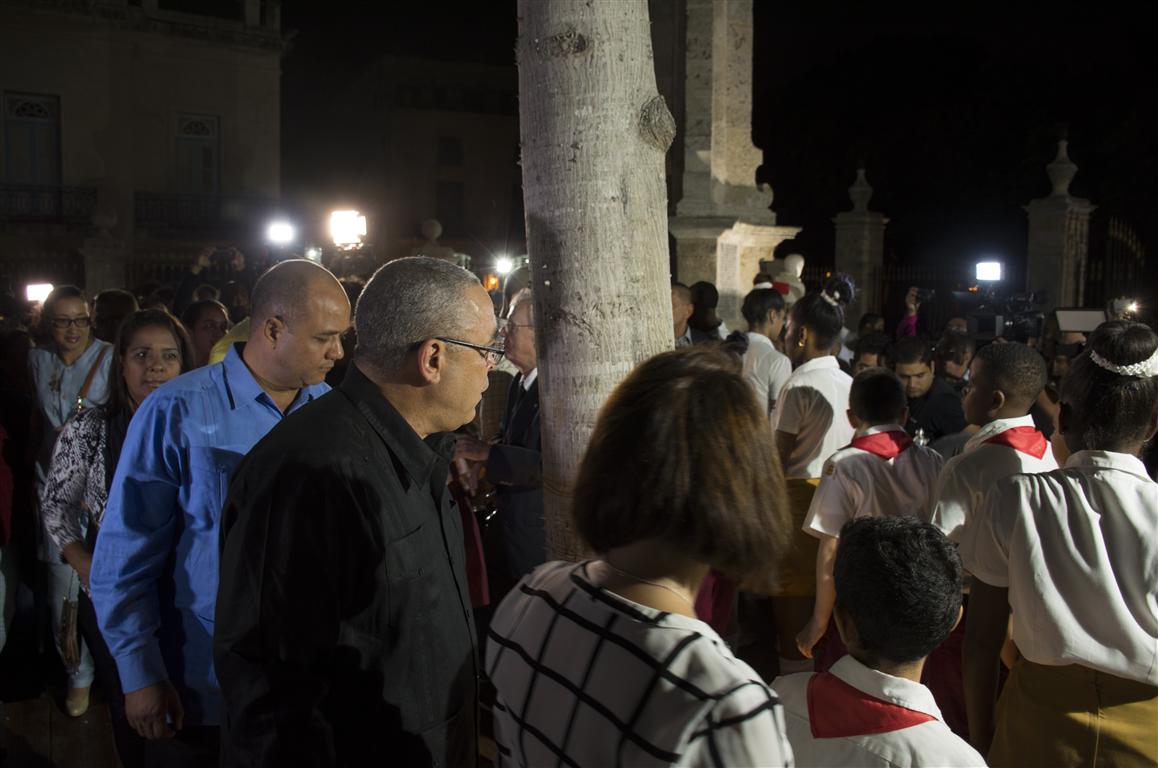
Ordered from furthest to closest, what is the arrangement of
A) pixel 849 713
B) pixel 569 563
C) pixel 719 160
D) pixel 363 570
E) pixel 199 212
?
pixel 199 212 < pixel 719 160 < pixel 849 713 < pixel 363 570 < pixel 569 563

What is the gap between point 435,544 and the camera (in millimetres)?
2180

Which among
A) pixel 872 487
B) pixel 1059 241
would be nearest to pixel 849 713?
pixel 872 487

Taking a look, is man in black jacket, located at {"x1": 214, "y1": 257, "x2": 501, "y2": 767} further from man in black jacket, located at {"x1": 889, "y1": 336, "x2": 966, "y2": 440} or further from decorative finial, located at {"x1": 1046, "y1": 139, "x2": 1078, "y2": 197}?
decorative finial, located at {"x1": 1046, "y1": 139, "x2": 1078, "y2": 197}

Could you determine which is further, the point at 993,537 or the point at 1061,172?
the point at 1061,172

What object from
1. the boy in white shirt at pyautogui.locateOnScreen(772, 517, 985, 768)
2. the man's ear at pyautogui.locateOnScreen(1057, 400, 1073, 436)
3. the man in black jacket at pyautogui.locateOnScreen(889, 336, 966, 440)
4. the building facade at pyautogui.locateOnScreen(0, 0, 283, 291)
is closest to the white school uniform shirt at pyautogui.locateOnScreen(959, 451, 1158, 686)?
the man's ear at pyautogui.locateOnScreen(1057, 400, 1073, 436)

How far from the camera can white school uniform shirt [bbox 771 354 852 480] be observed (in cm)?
511

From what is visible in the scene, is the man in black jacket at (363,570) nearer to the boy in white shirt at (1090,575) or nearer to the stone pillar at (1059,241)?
the boy in white shirt at (1090,575)

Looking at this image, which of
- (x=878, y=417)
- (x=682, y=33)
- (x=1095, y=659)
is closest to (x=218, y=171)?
(x=682, y=33)

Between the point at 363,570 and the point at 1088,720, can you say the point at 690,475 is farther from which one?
the point at 1088,720

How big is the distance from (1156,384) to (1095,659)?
77 cm

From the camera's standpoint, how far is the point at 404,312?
228cm

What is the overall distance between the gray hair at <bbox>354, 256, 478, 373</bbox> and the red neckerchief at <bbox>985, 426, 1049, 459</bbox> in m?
2.18

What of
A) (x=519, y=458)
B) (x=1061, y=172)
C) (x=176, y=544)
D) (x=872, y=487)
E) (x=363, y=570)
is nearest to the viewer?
(x=363, y=570)

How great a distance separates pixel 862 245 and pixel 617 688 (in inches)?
697
